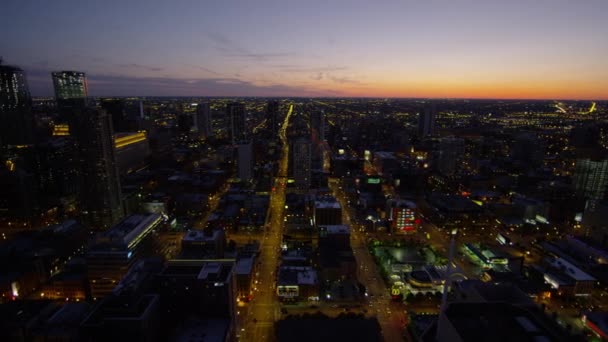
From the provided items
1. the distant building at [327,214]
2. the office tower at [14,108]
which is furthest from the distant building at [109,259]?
the office tower at [14,108]

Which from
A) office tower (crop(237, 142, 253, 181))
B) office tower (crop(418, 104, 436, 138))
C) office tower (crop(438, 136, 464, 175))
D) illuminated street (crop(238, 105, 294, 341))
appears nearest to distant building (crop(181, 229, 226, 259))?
illuminated street (crop(238, 105, 294, 341))

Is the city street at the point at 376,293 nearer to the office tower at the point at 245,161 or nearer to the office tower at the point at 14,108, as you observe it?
the office tower at the point at 245,161

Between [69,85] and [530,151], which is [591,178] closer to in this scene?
Answer: [530,151]

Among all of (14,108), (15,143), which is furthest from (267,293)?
(14,108)

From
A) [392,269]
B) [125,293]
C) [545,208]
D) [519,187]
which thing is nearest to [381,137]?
[519,187]

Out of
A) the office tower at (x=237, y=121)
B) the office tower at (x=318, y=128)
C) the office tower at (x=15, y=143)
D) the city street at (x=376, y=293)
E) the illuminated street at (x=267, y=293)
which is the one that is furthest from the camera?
the office tower at (x=318, y=128)

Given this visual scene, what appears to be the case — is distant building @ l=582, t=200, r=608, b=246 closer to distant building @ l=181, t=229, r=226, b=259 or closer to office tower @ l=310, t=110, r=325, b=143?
distant building @ l=181, t=229, r=226, b=259
